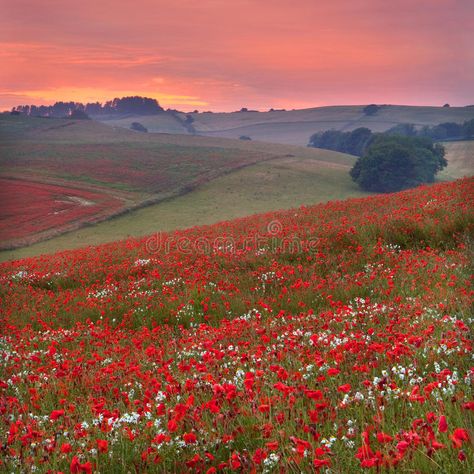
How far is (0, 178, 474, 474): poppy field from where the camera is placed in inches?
140

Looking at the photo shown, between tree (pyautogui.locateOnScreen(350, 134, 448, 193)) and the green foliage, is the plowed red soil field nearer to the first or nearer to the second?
tree (pyautogui.locateOnScreen(350, 134, 448, 193))

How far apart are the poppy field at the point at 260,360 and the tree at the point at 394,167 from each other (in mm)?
68664

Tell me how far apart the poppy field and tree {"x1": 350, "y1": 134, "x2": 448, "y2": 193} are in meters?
68.7

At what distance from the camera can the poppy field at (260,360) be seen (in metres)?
3.56

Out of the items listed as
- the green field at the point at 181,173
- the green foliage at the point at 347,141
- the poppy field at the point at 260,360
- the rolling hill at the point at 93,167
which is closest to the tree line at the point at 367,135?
the green foliage at the point at 347,141

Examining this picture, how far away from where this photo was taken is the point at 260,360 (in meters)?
5.52

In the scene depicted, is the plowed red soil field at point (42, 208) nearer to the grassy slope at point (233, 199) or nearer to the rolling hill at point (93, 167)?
the rolling hill at point (93, 167)

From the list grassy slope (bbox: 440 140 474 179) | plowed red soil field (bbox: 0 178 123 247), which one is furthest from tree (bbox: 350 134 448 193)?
plowed red soil field (bbox: 0 178 123 247)

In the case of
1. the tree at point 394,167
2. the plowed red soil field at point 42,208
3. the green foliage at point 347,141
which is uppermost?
the green foliage at point 347,141

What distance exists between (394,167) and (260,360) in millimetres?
86025

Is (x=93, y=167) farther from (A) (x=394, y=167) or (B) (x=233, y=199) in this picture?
(A) (x=394, y=167)

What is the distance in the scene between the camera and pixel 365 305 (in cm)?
834

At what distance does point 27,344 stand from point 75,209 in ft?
173

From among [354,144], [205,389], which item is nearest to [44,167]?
[205,389]
